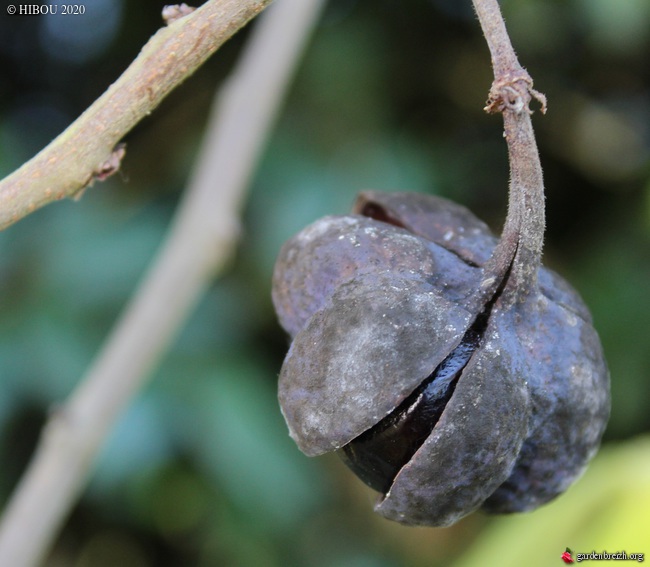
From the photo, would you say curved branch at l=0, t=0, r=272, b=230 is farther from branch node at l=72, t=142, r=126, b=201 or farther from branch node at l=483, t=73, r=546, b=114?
branch node at l=483, t=73, r=546, b=114

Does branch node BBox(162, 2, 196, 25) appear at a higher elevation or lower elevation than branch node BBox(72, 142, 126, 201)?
higher

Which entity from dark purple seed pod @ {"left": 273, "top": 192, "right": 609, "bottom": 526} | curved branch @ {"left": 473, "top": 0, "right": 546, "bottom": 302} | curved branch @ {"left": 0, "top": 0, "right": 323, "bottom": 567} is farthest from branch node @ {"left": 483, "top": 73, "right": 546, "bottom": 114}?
curved branch @ {"left": 0, "top": 0, "right": 323, "bottom": 567}

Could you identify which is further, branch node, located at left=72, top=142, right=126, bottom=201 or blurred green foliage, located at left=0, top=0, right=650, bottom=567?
blurred green foliage, located at left=0, top=0, right=650, bottom=567

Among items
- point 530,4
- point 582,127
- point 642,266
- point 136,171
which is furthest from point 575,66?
point 136,171

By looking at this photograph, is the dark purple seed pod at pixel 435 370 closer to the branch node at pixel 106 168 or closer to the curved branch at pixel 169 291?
the branch node at pixel 106 168

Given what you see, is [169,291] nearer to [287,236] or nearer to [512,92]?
[287,236]

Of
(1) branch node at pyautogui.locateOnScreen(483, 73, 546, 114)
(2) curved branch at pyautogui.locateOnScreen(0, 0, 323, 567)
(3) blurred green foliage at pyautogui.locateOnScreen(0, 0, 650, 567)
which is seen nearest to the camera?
(1) branch node at pyautogui.locateOnScreen(483, 73, 546, 114)

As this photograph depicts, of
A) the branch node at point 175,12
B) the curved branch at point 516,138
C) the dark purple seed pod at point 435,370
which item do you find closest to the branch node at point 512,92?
the curved branch at point 516,138
